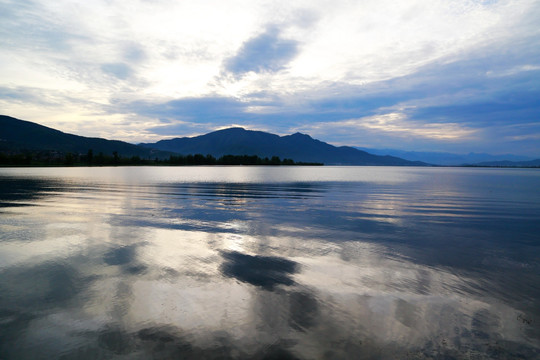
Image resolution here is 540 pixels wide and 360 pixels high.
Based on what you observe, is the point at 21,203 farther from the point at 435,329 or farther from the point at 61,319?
the point at 435,329

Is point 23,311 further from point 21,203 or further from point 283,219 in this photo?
point 21,203

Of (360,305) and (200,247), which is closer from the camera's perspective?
(360,305)

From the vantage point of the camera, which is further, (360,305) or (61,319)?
(360,305)

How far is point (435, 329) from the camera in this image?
9.01 meters

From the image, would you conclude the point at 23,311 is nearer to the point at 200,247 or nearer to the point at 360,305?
the point at 200,247

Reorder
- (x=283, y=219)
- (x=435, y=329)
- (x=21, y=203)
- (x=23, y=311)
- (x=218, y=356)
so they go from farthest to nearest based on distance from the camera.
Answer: (x=21, y=203), (x=283, y=219), (x=23, y=311), (x=435, y=329), (x=218, y=356)

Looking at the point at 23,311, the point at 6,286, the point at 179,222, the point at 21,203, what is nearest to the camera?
the point at 23,311

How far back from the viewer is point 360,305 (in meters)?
10.5

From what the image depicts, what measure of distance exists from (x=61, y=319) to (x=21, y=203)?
34522 millimetres

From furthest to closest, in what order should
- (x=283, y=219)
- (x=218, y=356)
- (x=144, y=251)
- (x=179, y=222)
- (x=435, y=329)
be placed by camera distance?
(x=283, y=219) < (x=179, y=222) < (x=144, y=251) < (x=435, y=329) < (x=218, y=356)

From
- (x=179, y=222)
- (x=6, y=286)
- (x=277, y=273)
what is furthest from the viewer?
(x=179, y=222)

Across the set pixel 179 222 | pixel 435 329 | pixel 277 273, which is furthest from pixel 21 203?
pixel 435 329

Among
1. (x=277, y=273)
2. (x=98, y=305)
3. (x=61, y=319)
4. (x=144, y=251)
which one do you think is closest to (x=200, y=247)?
(x=144, y=251)

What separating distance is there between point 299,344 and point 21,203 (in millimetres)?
40574
